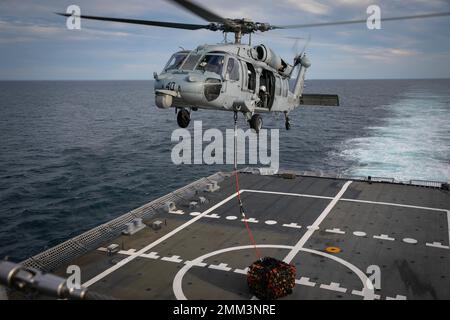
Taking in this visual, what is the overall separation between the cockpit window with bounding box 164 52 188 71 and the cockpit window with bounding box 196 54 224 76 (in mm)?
→ 940

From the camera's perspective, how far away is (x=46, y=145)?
65000 millimetres

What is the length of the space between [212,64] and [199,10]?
18.1 feet

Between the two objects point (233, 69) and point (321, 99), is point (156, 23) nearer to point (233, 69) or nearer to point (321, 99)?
point (233, 69)

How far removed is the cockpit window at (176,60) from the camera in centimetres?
1878

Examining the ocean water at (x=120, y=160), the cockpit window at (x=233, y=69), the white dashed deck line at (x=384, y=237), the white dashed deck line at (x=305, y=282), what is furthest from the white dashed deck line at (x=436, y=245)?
the cockpit window at (x=233, y=69)

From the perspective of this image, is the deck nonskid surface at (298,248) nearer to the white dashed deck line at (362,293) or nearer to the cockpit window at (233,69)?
the white dashed deck line at (362,293)

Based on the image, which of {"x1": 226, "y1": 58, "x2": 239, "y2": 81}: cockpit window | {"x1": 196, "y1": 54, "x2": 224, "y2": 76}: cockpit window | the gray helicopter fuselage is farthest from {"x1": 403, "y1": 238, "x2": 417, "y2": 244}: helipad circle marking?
{"x1": 196, "y1": 54, "x2": 224, "y2": 76}: cockpit window

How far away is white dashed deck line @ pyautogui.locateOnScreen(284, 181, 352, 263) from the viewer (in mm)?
21109

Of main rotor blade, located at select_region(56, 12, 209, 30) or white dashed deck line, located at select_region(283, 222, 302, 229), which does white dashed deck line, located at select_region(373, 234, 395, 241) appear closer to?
white dashed deck line, located at select_region(283, 222, 302, 229)

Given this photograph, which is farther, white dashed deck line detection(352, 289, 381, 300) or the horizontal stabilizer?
the horizontal stabilizer

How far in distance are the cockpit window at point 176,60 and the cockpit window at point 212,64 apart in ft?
3.08

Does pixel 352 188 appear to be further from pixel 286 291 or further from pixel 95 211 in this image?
pixel 95 211

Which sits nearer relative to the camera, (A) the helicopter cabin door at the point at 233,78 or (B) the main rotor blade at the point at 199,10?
(B) the main rotor blade at the point at 199,10

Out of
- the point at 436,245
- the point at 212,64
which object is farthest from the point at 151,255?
the point at 436,245
